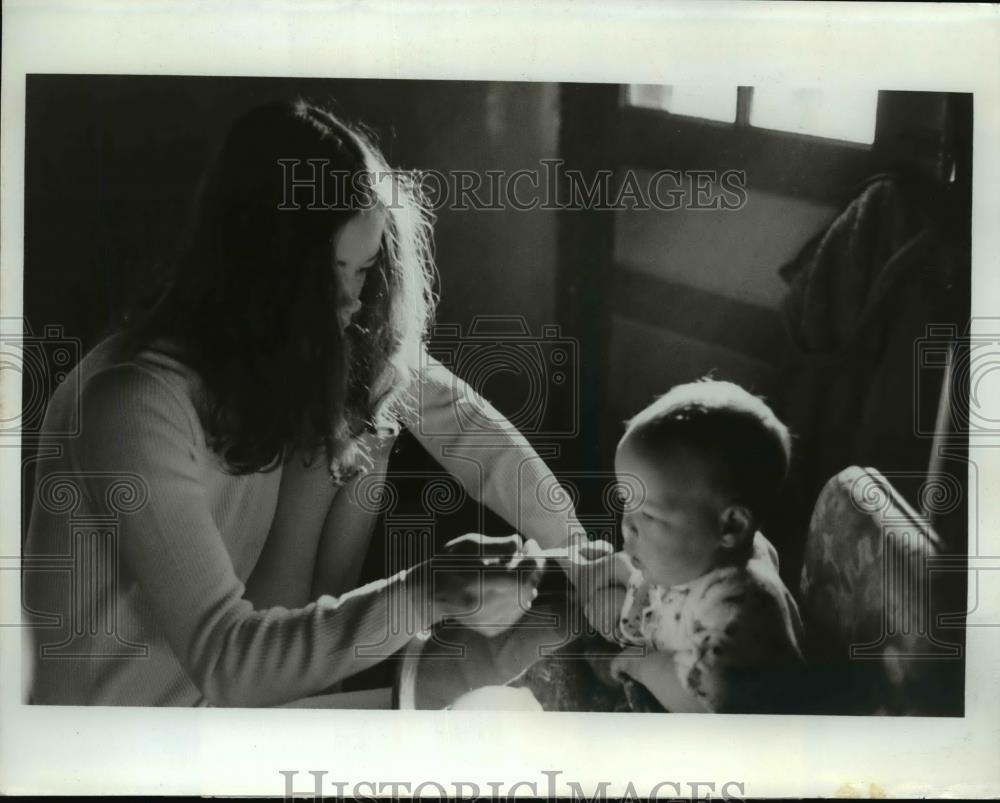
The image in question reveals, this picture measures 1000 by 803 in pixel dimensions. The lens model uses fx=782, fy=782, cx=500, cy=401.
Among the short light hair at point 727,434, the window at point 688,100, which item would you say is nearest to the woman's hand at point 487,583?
the short light hair at point 727,434

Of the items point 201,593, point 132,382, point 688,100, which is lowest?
point 201,593

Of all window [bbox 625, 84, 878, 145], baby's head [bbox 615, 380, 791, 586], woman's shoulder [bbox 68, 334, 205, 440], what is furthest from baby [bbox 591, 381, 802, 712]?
woman's shoulder [bbox 68, 334, 205, 440]

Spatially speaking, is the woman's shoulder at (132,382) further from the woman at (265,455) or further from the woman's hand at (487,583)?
the woman's hand at (487,583)

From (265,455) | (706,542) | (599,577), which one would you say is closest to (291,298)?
(265,455)

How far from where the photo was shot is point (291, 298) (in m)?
1.62

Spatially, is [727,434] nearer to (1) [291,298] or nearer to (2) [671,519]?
(2) [671,519]

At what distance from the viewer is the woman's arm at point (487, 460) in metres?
1.65

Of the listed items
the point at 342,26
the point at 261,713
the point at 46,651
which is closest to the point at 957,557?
the point at 261,713

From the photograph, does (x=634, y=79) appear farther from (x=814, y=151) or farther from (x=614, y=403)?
(x=614, y=403)

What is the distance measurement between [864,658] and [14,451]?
1.85m

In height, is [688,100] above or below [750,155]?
above

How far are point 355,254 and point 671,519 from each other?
0.86m

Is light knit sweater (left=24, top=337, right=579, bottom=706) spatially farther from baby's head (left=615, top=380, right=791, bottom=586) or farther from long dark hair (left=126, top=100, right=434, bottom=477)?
baby's head (left=615, top=380, right=791, bottom=586)

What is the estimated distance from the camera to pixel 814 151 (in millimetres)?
1656
